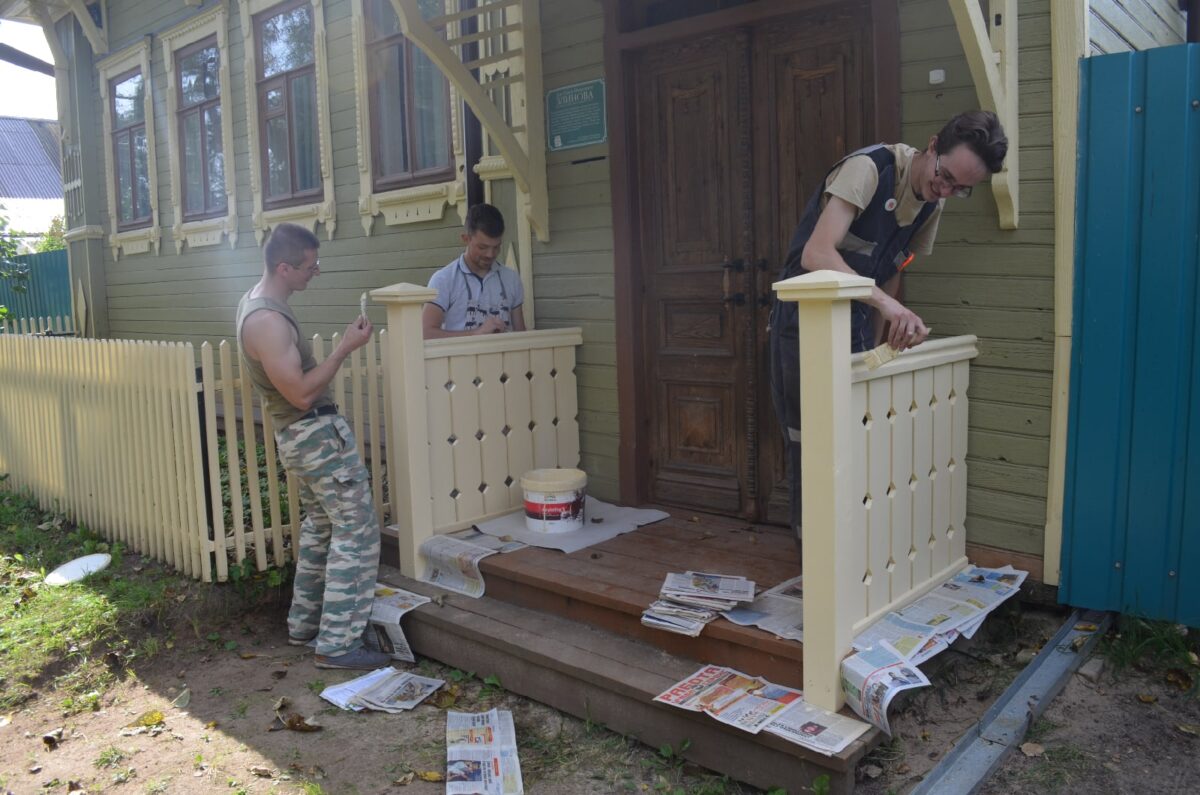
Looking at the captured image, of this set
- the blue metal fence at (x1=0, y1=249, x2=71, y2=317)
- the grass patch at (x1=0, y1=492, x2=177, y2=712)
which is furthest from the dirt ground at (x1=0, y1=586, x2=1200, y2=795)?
the blue metal fence at (x1=0, y1=249, x2=71, y2=317)

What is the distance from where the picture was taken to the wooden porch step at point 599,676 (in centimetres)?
303

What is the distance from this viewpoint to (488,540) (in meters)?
4.77

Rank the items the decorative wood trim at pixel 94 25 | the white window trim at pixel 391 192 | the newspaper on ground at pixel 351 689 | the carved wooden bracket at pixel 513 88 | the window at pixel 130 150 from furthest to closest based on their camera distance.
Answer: the decorative wood trim at pixel 94 25
the window at pixel 130 150
the white window trim at pixel 391 192
the carved wooden bracket at pixel 513 88
the newspaper on ground at pixel 351 689

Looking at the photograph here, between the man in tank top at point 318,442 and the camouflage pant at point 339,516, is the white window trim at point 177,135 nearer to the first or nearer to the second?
the man in tank top at point 318,442

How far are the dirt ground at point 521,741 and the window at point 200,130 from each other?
649cm

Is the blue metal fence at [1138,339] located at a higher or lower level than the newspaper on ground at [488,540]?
higher

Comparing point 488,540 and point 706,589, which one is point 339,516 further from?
point 706,589

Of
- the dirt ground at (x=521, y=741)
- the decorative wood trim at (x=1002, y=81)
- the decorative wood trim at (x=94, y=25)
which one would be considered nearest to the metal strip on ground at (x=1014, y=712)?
the dirt ground at (x=521, y=741)

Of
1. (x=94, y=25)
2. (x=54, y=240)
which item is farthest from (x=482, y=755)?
(x=54, y=240)

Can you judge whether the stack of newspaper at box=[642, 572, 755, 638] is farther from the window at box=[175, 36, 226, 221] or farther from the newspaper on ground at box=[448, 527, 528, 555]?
the window at box=[175, 36, 226, 221]

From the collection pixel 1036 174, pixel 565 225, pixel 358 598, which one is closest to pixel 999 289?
pixel 1036 174

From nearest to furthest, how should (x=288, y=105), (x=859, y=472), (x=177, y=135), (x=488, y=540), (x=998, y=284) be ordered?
(x=859, y=472), (x=998, y=284), (x=488, y=540), (x=288, y=105), (x=177, y=135)

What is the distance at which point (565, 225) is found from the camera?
5.54 m

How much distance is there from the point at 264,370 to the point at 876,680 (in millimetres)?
2754
